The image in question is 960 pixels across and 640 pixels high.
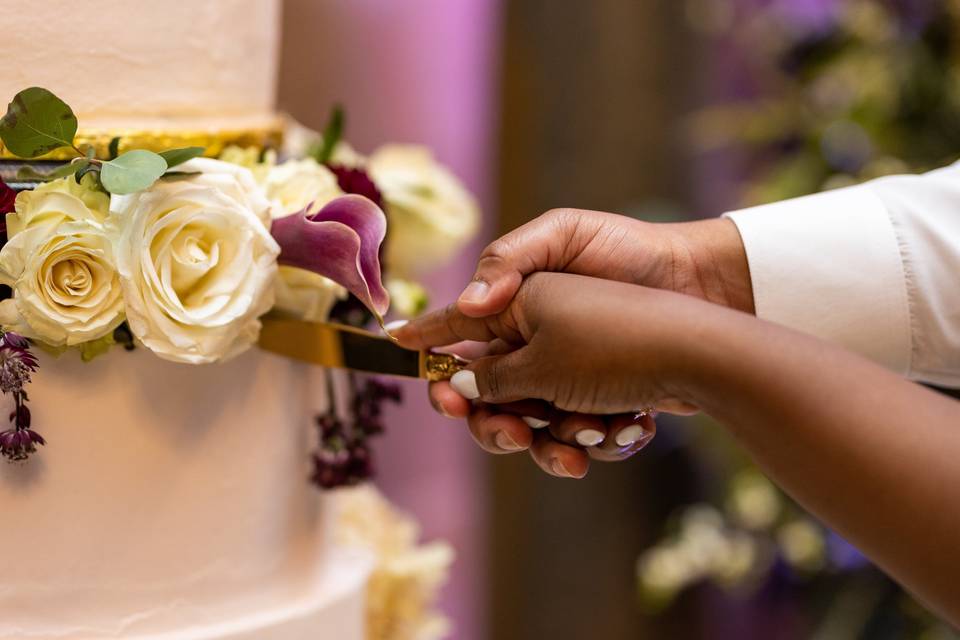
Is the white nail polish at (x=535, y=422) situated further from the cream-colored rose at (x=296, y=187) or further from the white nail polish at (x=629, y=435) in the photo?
the cream-colored rose at (x=296, y=187)

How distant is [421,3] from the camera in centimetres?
193

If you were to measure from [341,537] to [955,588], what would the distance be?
0.75m

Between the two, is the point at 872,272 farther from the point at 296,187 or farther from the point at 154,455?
the point at 154,455

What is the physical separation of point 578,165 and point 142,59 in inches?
49.7

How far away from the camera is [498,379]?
2.69ft

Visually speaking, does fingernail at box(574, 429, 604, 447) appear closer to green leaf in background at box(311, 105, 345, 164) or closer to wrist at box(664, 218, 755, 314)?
wrist at box(664, 218, 755, 314)

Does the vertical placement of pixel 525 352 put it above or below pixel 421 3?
below

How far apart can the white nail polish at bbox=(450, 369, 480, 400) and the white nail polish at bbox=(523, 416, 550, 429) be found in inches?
1.9

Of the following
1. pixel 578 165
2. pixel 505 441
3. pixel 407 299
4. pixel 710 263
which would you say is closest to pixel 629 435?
pixel 505 441

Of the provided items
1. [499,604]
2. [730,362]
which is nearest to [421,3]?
[499,604]

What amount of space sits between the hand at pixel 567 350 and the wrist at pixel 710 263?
166mm

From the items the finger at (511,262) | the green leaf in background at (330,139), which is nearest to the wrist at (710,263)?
the finger at (511,262)

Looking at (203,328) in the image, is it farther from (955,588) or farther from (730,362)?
(955,588)

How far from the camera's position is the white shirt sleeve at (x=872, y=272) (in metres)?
0.95
